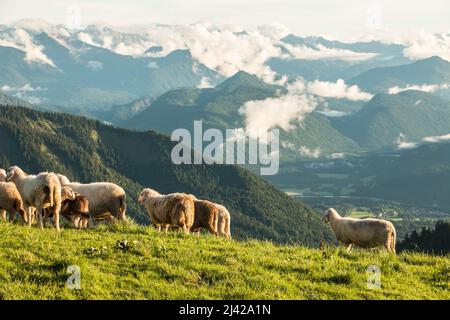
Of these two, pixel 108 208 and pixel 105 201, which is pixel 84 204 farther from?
pixel 108 208

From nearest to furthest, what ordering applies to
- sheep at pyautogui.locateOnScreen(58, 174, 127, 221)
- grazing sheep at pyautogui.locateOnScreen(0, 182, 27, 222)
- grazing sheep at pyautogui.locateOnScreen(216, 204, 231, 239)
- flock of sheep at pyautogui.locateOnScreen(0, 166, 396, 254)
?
flock of sheep at pyautogui.locateOnScreen(0, 166, 396, 254)
grazing sheep at pyautogui.locateOnScreen(0, 182, 27, 222)
sheep at pyautogui.locateOnScreen(58, 174, 127, 221)
grazing sheep at pyautogui.locateOnScreen(216, 204, 231, 239)

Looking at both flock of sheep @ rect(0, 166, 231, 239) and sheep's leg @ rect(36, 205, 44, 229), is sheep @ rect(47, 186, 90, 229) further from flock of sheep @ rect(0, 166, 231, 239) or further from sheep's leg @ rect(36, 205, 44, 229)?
sheep's leg @ rect(36, 205, 44, 229)

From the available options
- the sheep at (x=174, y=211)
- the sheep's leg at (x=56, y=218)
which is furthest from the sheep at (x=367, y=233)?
the sheep's leg at (x=56, y=218)

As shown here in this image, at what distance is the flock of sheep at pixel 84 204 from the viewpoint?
2559 centimetres

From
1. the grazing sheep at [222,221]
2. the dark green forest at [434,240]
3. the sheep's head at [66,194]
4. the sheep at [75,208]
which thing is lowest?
the dark green forest at [434,240]

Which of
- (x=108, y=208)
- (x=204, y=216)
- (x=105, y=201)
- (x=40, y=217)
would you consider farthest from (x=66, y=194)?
(x=204, y=216)

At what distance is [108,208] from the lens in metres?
Result: 30.3

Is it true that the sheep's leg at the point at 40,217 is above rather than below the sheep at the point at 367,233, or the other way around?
above

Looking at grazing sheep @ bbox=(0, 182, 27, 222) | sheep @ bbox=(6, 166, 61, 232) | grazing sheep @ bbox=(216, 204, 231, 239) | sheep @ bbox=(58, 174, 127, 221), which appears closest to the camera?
sheep @ bbox=(6, 166, 61, 232)

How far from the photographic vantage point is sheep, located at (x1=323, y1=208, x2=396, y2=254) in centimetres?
2917

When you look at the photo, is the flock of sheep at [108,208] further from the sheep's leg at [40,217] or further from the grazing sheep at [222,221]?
the grazing sheep at [222,221]

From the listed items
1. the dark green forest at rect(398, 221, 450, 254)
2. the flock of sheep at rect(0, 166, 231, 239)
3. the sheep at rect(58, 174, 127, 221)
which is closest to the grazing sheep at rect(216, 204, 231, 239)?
the flock of sheep at rect(0, 166, 231, 239)

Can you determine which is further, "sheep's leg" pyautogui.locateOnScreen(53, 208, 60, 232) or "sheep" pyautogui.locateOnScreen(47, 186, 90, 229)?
"sheep" pyautogui.locateOnScreen(47, 186, 90, 229)
